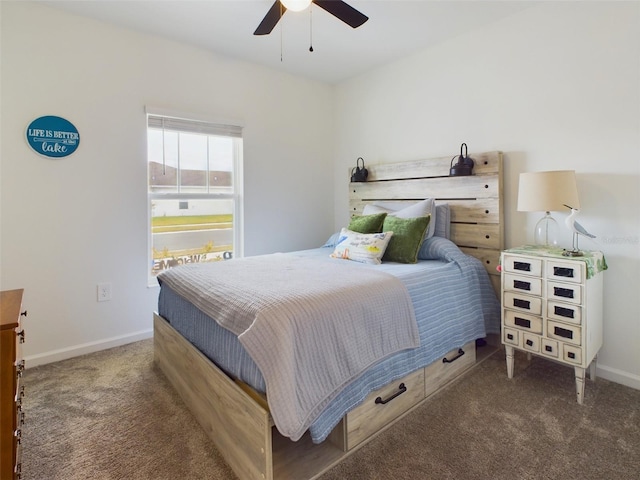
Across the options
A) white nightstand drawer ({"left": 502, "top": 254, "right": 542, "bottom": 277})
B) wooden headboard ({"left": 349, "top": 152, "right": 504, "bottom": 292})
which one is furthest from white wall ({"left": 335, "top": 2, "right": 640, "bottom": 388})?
white nightstand drawer ({"left": 502, "top": 254, "right": 542, "bottom": 277})

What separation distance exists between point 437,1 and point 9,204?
322 centimetres

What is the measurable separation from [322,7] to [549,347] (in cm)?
234

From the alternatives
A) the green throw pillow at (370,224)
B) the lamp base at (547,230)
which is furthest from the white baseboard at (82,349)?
Result: the lamp base at (547,230)

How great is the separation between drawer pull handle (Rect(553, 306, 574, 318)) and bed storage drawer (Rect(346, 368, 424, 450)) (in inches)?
33.8

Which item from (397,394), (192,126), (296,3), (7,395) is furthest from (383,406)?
(192,126)

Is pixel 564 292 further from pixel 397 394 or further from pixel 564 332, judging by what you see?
pixel 397 394

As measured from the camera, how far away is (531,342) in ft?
7.01

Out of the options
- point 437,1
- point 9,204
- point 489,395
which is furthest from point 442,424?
point 9,204

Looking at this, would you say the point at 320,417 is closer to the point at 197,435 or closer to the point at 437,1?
the point at 197,435

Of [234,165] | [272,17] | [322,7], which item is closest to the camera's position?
[322,7]

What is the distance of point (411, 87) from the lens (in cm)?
326

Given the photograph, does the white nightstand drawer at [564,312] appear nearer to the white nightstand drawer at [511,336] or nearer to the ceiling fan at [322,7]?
the white nightstand drawer at [511,336]

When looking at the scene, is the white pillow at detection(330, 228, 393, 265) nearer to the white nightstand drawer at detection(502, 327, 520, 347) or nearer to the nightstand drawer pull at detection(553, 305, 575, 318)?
the white nightstand drawer at detection(502, 327, 520, 347)

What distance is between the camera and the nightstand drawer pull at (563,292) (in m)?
1.96
